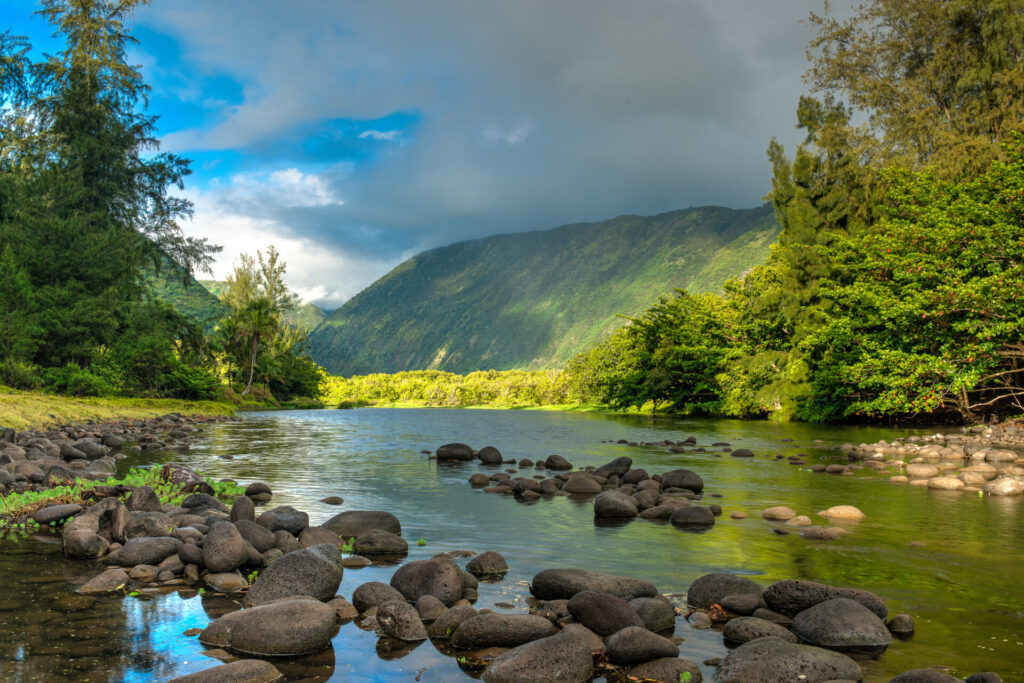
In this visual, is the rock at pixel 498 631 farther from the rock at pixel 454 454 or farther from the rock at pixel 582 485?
the rock at pixel 454 454

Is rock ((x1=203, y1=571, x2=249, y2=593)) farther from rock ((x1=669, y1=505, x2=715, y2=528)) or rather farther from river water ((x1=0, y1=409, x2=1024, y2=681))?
rock ((x1=669, y1=505, x2=715, y2=528))

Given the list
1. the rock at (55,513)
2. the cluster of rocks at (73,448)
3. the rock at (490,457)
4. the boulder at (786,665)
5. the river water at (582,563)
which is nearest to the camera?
the boulder at (786,665)

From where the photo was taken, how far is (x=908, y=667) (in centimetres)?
509

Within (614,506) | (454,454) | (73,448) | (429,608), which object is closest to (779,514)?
(614,506)

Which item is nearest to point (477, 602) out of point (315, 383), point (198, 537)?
point (198, 537)

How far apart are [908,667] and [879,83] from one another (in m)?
41.4

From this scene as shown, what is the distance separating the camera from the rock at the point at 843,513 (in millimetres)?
11195

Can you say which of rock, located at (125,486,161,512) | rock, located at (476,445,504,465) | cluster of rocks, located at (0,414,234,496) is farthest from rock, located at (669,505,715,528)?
cluster of rocks, located at (0,414,234,496)

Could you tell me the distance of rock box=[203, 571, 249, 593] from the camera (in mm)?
6934

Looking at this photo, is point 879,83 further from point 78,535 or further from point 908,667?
point 78,535

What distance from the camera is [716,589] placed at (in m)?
6.69

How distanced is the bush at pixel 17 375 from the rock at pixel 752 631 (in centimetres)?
3660

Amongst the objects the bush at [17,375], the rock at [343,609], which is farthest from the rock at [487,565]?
the bush at [17,375]

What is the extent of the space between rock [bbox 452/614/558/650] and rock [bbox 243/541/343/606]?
69.1 inches
